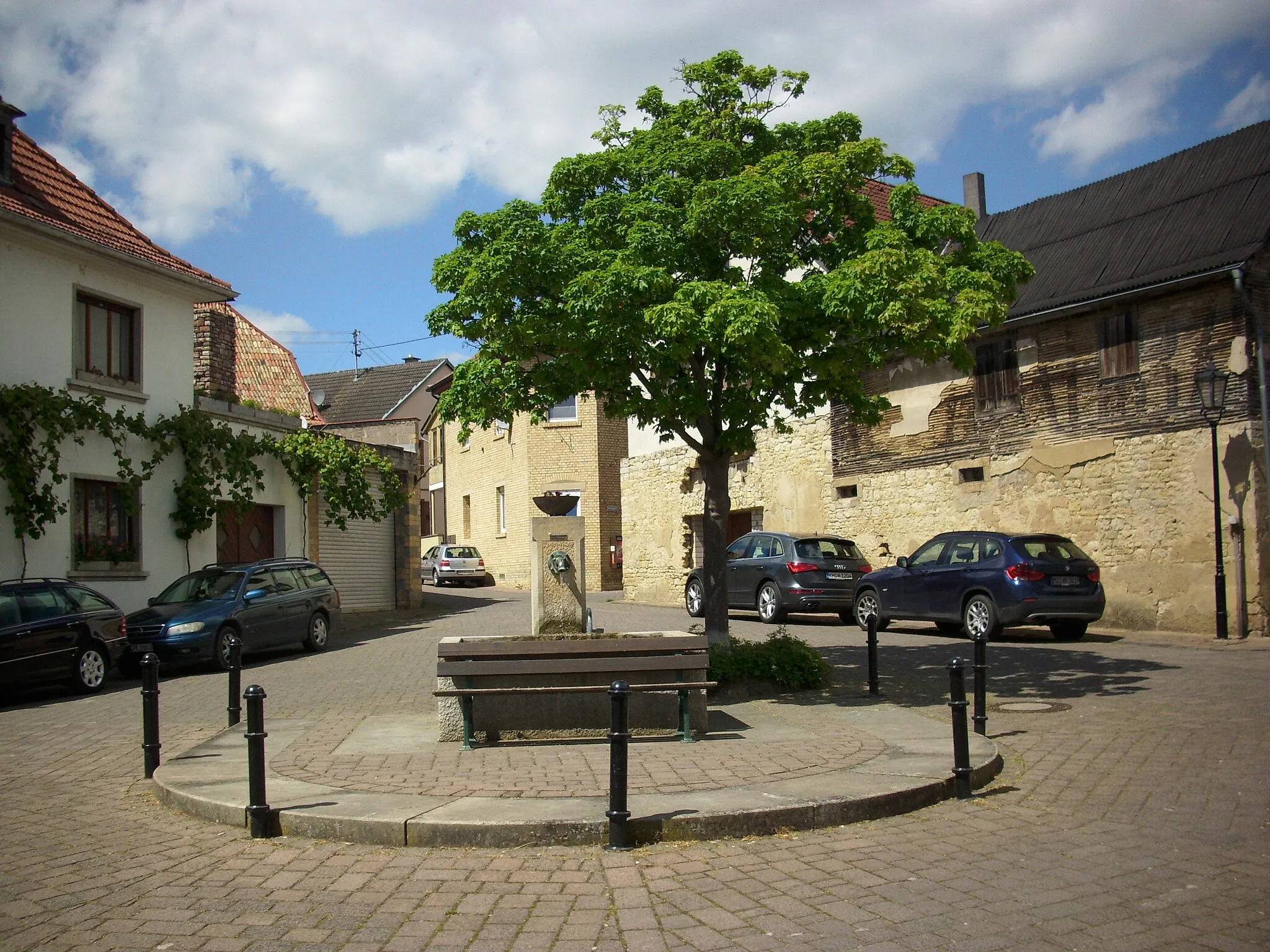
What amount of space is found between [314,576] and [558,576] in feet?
33.1

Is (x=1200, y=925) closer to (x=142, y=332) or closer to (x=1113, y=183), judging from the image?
(x=142, y=332)

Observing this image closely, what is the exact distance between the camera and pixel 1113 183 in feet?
70.8

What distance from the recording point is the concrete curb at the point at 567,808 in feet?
19.4

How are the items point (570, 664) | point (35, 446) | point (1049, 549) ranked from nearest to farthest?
point (570, 664)
point (1049, 549)
point (35, 446)

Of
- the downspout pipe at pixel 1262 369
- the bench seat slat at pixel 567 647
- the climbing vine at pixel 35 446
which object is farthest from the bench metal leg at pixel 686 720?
the climbing vine at pixel 35 446

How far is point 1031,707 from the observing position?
33.4ft

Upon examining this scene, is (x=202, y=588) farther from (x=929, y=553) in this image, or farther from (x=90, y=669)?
(x=929, y=553)

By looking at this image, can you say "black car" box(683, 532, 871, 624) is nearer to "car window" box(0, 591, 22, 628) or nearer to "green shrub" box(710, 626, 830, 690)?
"green shrub" box(710, 626, 830, 690)

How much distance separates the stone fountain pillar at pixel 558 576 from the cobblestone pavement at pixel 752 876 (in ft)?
10.9

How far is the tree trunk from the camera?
1112 cm

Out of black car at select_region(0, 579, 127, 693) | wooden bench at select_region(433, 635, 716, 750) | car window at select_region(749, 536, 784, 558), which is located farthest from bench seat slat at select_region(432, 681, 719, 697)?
car window at select_region(749, 536, 784, 558)

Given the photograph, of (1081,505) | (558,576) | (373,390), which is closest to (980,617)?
(1081,505)

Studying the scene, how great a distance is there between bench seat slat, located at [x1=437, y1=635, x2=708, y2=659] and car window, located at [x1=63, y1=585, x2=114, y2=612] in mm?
7538

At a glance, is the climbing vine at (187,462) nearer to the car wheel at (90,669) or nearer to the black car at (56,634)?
the black car at (56,634)
